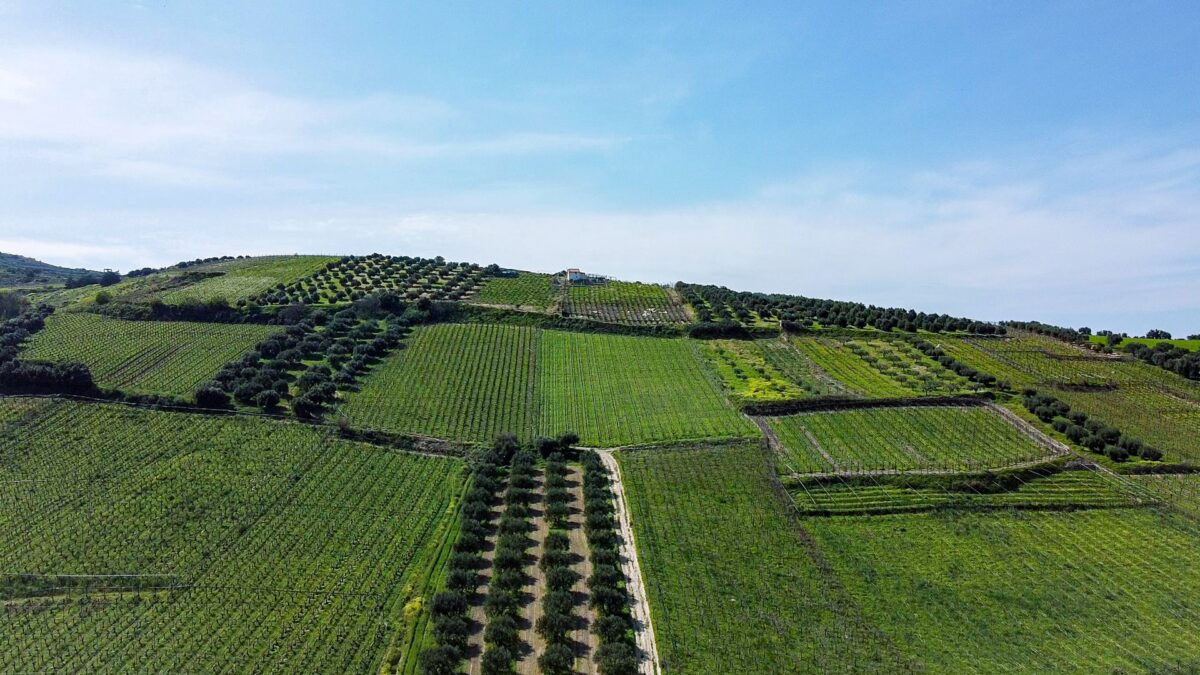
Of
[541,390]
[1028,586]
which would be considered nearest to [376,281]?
[541,390]

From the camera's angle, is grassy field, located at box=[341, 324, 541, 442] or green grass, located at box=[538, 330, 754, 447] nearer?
green grass, located at box=[538, 330, 754, 447]

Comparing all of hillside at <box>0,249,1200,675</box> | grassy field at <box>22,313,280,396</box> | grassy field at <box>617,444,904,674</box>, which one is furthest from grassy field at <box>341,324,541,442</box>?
grassy field at <box>22,313,280,396</box>

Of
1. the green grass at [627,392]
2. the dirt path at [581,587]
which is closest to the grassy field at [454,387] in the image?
the green grass at [627,392]

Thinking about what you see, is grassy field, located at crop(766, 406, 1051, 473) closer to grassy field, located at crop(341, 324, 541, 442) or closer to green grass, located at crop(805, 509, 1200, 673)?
green grass, located at crop(805, 509, 1200, 673)

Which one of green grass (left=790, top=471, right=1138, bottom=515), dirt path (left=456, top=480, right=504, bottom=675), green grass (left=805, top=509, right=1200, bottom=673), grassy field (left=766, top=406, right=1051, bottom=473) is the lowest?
dirt path (left=456, top=480, right=504, bottom=675)

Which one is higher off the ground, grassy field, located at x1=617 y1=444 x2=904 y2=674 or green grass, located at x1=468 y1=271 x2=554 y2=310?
green grass, located at x1=468 y1=271 x2=554 y2=310
